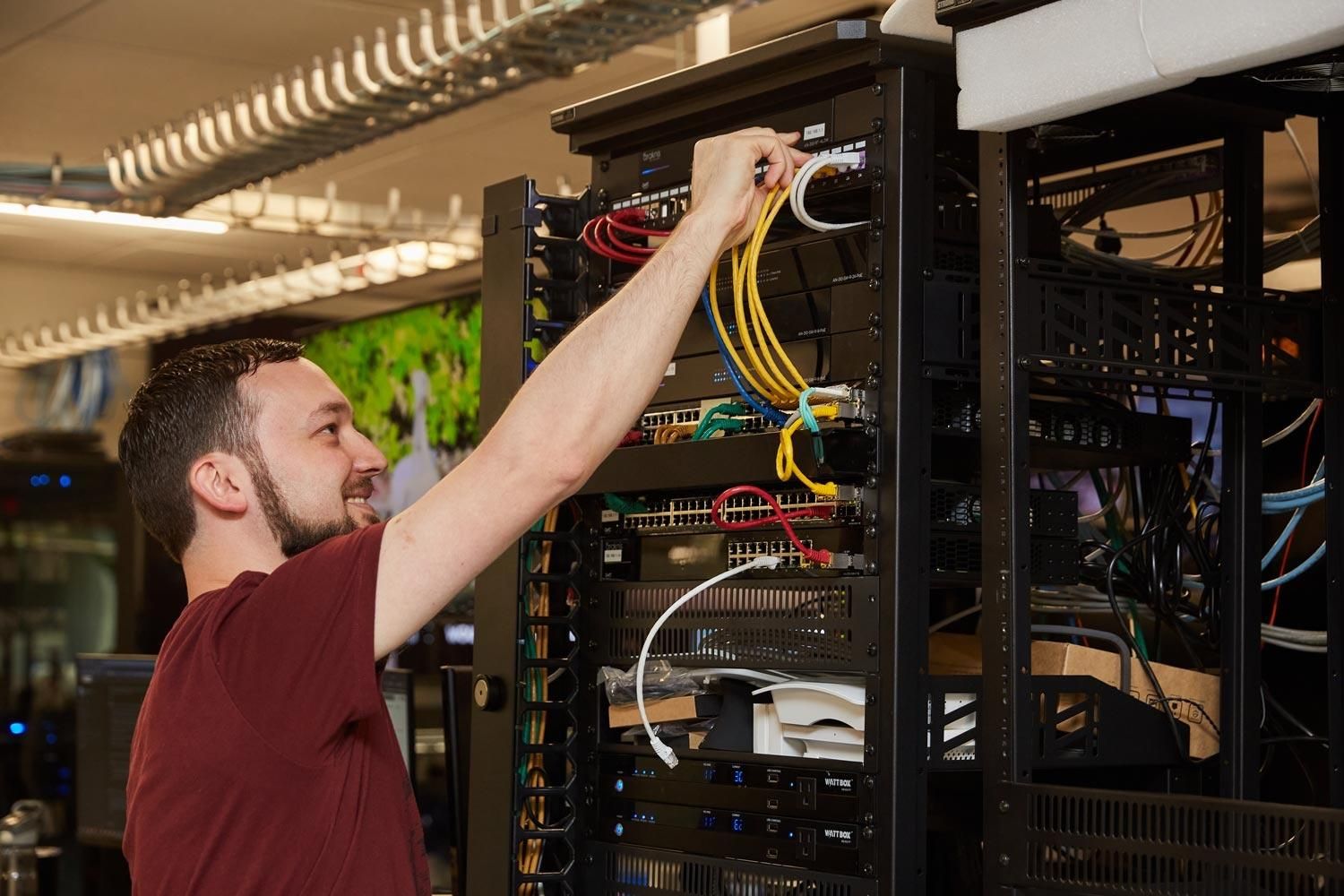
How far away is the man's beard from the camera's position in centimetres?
144

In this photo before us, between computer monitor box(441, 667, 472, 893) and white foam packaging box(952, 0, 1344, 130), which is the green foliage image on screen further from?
white foam packaging box(952, 0, 1344, 130)

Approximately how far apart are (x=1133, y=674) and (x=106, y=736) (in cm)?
213

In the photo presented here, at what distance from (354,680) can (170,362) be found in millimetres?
441

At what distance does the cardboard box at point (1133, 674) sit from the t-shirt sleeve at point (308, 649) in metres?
0.57

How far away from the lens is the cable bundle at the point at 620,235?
Result: 1.63 m

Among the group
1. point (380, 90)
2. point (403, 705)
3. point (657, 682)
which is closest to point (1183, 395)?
point (657, 682)

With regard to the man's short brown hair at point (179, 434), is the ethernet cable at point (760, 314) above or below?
above

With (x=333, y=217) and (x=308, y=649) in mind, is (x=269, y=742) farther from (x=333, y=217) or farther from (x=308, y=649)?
(x=333, y=217)

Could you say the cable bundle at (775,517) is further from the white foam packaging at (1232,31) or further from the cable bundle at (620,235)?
the white foam packaging at (1232,31)

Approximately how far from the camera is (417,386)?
6.92 m

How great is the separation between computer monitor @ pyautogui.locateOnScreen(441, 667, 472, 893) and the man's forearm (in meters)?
0.95

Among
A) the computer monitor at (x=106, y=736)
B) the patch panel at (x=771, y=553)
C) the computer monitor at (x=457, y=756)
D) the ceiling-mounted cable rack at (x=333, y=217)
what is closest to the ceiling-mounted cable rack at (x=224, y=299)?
the ceiling-mounted cable rack at (x=333, y=217)

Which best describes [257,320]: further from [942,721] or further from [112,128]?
[942,721]

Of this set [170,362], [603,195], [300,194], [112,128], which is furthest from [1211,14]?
[300,194]
